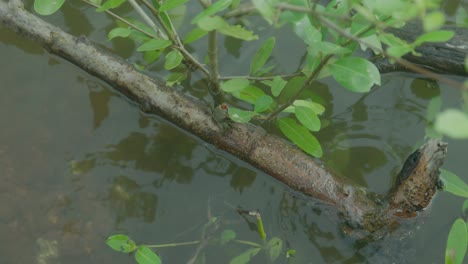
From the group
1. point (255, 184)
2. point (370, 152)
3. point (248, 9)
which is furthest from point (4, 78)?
point (370, 152)

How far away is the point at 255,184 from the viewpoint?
2.61 meters

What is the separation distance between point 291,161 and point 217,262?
61 cm

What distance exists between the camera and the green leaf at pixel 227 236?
8.11 ft

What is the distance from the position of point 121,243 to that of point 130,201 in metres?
0.31

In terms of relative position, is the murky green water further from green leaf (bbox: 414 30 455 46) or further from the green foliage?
green leaf (bbox: 414 30 455 46)

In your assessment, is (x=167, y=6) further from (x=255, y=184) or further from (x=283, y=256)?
(x=283, y=256)

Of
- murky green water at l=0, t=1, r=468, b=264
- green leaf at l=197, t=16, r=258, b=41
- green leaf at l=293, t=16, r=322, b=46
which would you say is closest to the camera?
green leaf at l=197, t=16, r=258, b=41

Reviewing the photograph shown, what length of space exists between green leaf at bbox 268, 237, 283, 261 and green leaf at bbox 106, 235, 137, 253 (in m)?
0.65

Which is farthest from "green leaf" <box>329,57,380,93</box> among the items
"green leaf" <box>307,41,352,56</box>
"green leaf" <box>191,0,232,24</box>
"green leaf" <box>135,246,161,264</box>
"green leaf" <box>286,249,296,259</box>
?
"green leaf" <box>135,246,161,264</box>

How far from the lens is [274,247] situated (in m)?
2.44

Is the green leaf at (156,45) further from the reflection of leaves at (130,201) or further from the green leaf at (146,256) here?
the green leaf at (146,256)

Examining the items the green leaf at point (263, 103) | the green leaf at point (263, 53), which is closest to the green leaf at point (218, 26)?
the green leaf at point (263, 103)

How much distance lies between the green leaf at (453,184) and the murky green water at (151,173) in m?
0.18

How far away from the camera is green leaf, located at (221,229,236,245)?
2471 mm
